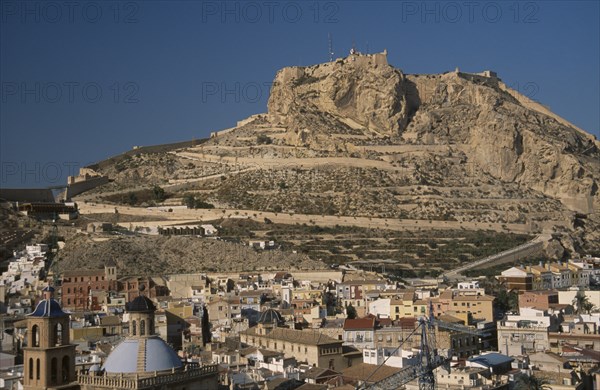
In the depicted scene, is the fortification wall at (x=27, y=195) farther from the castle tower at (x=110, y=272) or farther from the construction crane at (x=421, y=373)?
the construction crane at (x=421, y=373)

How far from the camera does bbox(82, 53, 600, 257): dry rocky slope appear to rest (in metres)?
76.6

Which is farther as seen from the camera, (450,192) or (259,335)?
(450,192)

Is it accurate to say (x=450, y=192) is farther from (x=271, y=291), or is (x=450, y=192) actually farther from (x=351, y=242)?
(x=271, y=291)

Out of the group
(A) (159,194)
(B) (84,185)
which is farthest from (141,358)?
(B) (84,185)

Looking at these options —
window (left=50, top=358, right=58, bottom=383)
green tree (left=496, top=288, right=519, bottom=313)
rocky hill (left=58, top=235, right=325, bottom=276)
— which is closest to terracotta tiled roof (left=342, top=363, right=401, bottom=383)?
window (left=50, top=358, right=58, bottom=383)

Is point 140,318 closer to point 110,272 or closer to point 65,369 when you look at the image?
point 65,369

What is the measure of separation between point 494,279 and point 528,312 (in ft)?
59.5

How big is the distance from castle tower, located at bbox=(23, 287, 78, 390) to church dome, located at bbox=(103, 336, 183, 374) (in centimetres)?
115

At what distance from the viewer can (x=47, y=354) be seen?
2150 cm

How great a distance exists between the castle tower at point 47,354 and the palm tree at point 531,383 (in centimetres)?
1215

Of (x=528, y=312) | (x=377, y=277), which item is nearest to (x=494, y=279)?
(x=377, y=277)

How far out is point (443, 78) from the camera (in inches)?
3802

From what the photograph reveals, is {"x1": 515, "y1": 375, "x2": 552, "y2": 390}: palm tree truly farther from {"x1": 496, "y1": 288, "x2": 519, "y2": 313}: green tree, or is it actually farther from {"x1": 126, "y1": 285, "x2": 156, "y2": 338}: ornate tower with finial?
{"x1": 496, "y1": 288, "x2": 519, "y2": 313}: green tree

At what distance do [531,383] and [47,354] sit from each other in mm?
12954
